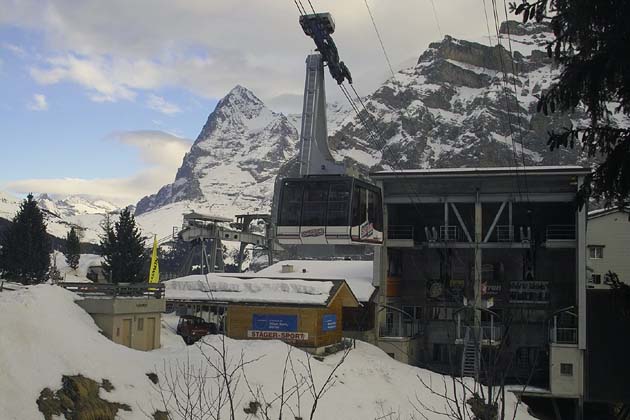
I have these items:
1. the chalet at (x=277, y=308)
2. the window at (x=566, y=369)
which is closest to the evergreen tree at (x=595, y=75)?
the chalet at (x=277, y=308)

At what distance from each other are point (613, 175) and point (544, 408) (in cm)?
3770

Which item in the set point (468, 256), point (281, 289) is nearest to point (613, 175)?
point (281, 289)

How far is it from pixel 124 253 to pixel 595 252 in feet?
130

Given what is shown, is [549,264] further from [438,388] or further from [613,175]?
[613,175]

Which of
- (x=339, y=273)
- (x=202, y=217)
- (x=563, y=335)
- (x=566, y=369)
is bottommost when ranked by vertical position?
(x=566, y=369)

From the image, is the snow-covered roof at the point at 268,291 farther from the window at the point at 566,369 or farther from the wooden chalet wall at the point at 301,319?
the window at the point at 566,369

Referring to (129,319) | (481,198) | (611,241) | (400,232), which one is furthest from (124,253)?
(611,241)

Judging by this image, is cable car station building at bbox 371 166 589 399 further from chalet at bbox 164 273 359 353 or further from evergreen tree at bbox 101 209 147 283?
evergreen tree at bbox 101 209 147 283

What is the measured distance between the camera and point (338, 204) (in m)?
36.8

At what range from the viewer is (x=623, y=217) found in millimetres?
49938

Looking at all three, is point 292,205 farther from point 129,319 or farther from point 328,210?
point 129,319

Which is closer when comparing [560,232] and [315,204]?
[315,204]

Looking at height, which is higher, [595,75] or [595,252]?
[595,75]

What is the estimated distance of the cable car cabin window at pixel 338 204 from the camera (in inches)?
1442
